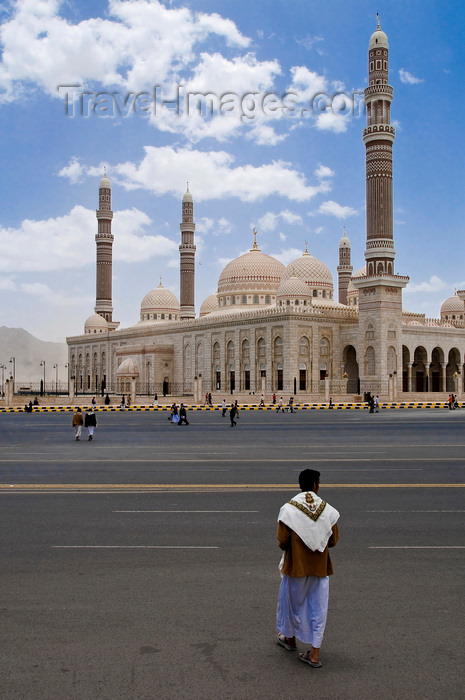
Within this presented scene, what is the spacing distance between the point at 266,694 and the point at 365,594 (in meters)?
2.26

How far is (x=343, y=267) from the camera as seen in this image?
290 ft

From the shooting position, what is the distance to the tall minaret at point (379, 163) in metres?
61.3

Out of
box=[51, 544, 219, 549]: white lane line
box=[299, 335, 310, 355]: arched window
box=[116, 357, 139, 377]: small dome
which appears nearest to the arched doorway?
box=[299, 335, 310, 355]: arched window

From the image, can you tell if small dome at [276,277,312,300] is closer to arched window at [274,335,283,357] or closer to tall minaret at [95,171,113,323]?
arched window at [274,335,283,357]

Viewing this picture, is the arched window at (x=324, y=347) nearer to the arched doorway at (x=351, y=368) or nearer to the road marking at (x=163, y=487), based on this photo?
the arched doorway at (x=351, y=368)

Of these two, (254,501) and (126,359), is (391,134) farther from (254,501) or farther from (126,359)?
(254,501)

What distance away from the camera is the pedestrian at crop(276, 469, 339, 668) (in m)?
5.44

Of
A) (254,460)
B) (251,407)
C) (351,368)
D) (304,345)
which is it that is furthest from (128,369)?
(254,460)

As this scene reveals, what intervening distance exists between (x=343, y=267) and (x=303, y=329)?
25349 mm

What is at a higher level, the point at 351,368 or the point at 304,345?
the point at 304,345

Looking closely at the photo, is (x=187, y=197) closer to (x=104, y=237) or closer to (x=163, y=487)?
(x=104, y=237)

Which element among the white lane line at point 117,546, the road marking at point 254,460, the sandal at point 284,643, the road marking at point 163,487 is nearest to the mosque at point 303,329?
the road marking at point 254,460

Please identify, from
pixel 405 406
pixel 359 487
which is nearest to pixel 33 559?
pixel 359 487

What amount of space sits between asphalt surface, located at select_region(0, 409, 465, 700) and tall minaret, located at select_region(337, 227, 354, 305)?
73.8 metres
